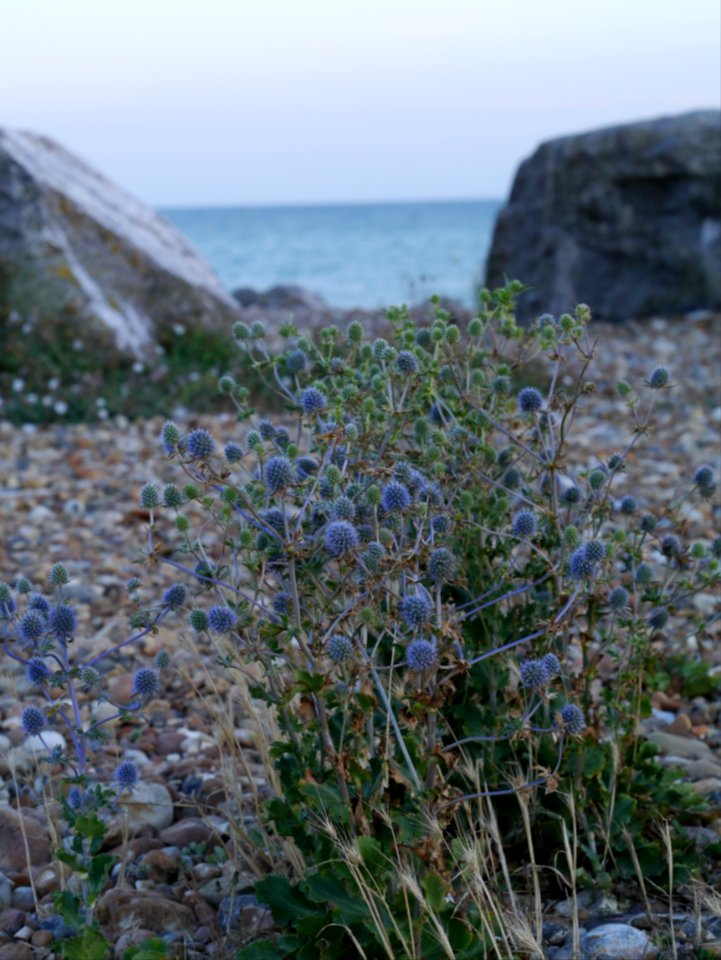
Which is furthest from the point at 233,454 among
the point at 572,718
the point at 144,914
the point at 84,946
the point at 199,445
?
the point at 144,914

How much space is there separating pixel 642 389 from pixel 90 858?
24.5ft

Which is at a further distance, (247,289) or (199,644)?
(247,289)

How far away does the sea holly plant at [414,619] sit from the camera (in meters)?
2.32

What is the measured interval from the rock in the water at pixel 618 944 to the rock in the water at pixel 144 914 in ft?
3.23

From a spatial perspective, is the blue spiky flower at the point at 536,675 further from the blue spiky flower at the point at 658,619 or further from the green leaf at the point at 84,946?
the green leaf at the point at 84,946

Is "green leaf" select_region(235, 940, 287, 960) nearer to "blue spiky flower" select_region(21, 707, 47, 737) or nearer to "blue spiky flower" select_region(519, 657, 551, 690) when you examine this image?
"blue spiky flower" select_region(21, 707, 47, 737)

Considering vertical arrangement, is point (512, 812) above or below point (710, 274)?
below

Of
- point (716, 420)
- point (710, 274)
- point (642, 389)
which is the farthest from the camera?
point (710, 274)

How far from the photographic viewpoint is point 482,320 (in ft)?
9.71

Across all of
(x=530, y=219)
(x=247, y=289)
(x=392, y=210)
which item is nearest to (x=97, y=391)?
(x=530, y=219)

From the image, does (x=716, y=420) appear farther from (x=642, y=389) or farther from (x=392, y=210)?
(x=392, y=210)

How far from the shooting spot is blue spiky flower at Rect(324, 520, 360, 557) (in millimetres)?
2230

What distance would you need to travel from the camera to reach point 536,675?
243cm

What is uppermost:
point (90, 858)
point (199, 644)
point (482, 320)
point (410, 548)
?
point (482, 320)
